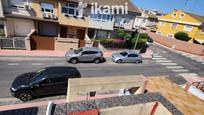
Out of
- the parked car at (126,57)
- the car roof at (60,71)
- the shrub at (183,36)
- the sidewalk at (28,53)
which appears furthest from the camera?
the shrub at (183,36)

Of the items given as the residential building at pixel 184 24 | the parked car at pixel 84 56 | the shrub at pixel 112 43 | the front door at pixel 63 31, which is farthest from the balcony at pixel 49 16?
the residential building at pixel 184 24

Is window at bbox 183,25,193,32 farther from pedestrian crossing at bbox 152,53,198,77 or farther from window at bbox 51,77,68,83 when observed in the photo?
window at bbox 51,77,68,83

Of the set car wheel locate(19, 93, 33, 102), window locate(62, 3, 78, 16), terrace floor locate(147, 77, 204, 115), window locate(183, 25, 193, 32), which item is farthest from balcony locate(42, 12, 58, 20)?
window locate(183, 25, 193, 32)

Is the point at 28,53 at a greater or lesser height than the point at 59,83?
greater

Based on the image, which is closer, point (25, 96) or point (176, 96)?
point (176, 96)

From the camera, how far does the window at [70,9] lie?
2479 cm

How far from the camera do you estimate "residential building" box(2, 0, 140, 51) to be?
22562 millimetres

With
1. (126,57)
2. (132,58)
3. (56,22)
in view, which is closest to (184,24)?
(132,58)

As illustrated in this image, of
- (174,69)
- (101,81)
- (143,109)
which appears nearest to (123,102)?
(143,109)

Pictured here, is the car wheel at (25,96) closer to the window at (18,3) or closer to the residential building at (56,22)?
the residential building at (56,22)

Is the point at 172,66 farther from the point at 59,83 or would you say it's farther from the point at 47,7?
the point at 47,7

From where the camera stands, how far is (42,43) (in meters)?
22.9

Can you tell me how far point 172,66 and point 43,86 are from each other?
66.0 feet

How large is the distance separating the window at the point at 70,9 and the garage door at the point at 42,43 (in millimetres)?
5007
